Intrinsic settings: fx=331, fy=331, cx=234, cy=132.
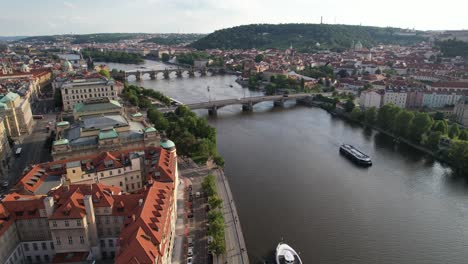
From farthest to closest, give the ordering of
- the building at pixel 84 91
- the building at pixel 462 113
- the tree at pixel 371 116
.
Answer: the building at pixel 84 91 → the tree at pixel 371 116 → the building at pixel 462 113

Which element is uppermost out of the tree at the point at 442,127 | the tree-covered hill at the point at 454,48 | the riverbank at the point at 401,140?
the tree-covered hill at the point at 454,48

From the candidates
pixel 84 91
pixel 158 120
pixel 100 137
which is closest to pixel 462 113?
pixel 158 120

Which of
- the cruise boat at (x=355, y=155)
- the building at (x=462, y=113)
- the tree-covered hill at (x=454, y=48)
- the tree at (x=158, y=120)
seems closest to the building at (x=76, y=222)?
the tree at (x=158, y=120)

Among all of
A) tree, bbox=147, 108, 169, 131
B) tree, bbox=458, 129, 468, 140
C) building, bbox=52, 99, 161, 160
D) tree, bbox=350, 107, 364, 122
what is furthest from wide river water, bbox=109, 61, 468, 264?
building, bbox=52, 99, 161, 160

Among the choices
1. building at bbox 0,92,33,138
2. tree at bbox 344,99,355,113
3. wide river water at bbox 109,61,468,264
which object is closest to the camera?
wide river water at bbox 109,61,468,264

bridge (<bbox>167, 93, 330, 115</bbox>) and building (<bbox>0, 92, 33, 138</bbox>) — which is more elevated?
building (<bbox>0, 92, 33, 138</bbox>)

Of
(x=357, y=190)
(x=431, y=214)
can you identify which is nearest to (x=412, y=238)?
(x=431, y=214)

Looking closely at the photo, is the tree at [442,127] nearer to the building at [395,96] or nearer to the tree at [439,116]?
the tree at [439,116]

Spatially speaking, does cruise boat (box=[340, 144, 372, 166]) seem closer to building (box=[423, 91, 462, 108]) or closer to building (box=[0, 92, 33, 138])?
building (box=[423, 91, 462, 108])

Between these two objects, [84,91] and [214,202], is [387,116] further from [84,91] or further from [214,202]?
[84,91]
